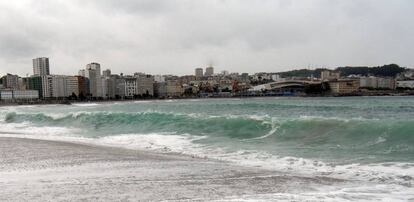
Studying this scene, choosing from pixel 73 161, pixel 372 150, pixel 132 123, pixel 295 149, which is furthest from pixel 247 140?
pixel 132 123

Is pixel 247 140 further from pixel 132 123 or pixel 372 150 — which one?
pixel 132 123

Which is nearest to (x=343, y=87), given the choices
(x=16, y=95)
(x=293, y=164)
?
(x=16, y=95)

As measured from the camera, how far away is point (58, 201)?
733cm

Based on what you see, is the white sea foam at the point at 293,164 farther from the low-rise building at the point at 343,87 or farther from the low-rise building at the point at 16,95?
the low-rise building at the point at 16,95

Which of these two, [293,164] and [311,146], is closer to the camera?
[293,164]

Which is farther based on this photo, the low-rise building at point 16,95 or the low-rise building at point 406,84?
the low-rise building at point 16,95

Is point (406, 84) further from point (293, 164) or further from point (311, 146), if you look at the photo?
point (293, 164)

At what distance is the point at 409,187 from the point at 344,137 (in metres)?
8.42

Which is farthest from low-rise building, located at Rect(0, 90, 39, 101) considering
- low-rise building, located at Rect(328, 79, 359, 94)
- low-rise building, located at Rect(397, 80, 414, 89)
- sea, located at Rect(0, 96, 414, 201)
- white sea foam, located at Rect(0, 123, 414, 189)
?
white sea foam, located at Rect(0, 123, 414, 189)

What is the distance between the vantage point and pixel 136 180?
9.23 metres

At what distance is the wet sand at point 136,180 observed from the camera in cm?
779

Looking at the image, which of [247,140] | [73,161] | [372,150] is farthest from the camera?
[247,140]

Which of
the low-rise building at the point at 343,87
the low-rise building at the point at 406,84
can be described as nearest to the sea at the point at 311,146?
the low-rise building at the point at 343,87

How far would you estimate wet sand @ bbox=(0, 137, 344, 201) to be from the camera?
7789 millimetres
